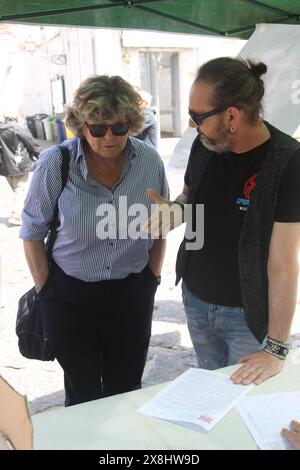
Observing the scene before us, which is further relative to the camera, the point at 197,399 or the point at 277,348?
the point at 277,348

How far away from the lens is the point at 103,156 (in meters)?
1.77

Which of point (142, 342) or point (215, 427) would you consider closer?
point (215, 427)

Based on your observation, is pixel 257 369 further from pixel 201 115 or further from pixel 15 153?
pixel 15 153

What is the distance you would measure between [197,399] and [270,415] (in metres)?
0.19

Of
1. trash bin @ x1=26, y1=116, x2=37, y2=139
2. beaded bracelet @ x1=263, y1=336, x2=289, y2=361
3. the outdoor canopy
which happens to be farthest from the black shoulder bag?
trash bin @ x1=26, y1=116, x2=37, y2=139

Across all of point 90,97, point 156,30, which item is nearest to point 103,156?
point 90,97

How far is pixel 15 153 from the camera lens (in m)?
5.88

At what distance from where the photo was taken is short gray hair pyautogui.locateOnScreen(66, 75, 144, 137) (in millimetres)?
1654

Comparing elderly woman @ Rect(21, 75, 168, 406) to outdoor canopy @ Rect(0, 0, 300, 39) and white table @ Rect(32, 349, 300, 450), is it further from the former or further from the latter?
outdoor canopy @ Rect(0, 0, 300, 39)

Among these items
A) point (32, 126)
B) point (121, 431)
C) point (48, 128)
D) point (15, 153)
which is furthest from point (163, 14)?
point (32, 126)

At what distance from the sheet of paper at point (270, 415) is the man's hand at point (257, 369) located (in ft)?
0.23

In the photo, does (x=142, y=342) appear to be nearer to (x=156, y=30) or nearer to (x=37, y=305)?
(x=37, y=305)
